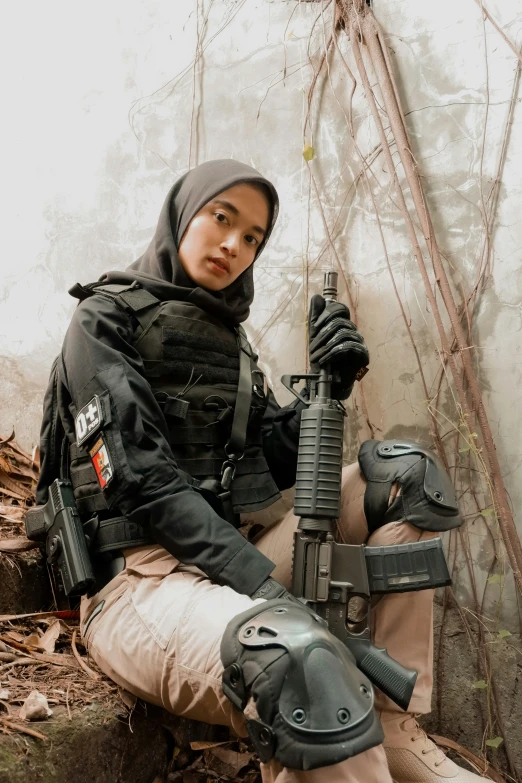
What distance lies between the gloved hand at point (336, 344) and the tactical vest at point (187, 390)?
26 centimetres

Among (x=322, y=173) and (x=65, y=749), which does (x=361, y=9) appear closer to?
(x=322, y=173)

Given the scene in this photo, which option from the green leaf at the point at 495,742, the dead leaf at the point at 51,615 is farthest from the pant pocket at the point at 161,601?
the green leaf at the point at 495,742

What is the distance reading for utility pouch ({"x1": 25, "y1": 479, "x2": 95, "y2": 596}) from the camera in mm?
1626

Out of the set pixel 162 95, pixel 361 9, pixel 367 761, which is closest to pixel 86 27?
pixel 162 95

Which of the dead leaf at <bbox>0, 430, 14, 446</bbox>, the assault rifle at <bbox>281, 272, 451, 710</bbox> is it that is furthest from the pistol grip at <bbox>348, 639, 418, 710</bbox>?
the dead leaf at <bbox>0, 430, 14, 446</bbox>

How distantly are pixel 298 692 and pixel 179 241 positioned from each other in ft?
4.31

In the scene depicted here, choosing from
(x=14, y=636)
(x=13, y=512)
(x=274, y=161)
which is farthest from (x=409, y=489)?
(x=274, y=161)

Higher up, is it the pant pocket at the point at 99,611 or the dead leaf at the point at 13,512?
the dead leaf at the point at 13,512

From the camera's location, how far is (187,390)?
183 centimetres

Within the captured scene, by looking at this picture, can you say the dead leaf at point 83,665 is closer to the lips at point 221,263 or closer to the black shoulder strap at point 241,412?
the black shoulder strap at point 241,412

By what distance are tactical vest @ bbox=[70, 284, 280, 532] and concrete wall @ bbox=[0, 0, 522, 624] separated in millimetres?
588

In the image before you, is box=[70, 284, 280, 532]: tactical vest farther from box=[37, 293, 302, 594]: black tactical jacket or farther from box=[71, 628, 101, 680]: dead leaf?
box=[71, 628, 101, 680]: dead leaf

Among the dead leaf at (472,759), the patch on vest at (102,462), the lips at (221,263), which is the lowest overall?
the dead leaf at (472,759)

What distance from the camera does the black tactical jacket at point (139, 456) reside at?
1.52m
